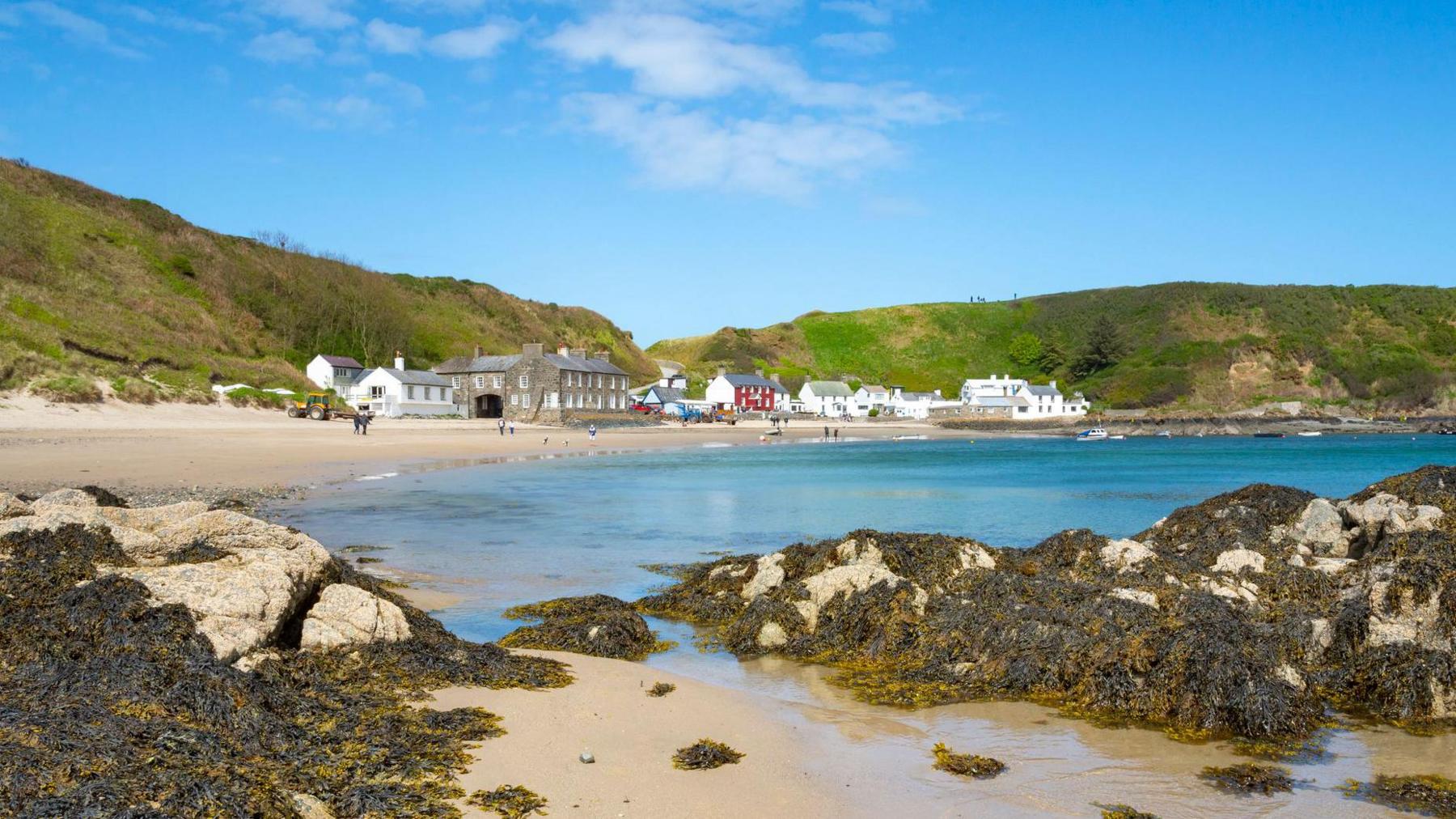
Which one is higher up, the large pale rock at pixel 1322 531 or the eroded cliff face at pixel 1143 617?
the large pale rock at pixel 1322 531

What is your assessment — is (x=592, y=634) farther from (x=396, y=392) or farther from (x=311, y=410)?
(x=396, y=392)

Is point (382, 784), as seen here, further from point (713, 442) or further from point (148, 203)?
point (148, 203)

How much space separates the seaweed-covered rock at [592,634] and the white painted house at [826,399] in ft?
372

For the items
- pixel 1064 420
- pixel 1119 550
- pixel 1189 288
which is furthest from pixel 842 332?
pixel 1119 550

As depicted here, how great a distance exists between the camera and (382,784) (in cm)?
597

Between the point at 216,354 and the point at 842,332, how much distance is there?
13237 cm

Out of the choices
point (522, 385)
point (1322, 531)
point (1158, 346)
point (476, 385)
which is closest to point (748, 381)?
point (522, 385)

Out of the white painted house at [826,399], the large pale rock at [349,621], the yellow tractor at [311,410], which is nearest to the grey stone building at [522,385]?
the yellow tractor at [311,410]

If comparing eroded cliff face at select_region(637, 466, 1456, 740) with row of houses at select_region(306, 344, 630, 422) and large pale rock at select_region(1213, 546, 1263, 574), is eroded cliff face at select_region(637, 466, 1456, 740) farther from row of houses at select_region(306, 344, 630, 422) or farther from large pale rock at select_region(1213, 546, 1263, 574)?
row of houses at select_region(306, 344, 630, 422)

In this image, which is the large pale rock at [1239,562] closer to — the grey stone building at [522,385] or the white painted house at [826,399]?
the grey stone building at [522,385]

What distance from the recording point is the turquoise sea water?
16.2m

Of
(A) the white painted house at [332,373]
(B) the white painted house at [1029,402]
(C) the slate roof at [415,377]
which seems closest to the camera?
(C) the slate roof at [415,377]

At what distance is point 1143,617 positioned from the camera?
9.55 m

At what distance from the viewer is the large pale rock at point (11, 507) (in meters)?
9.86
